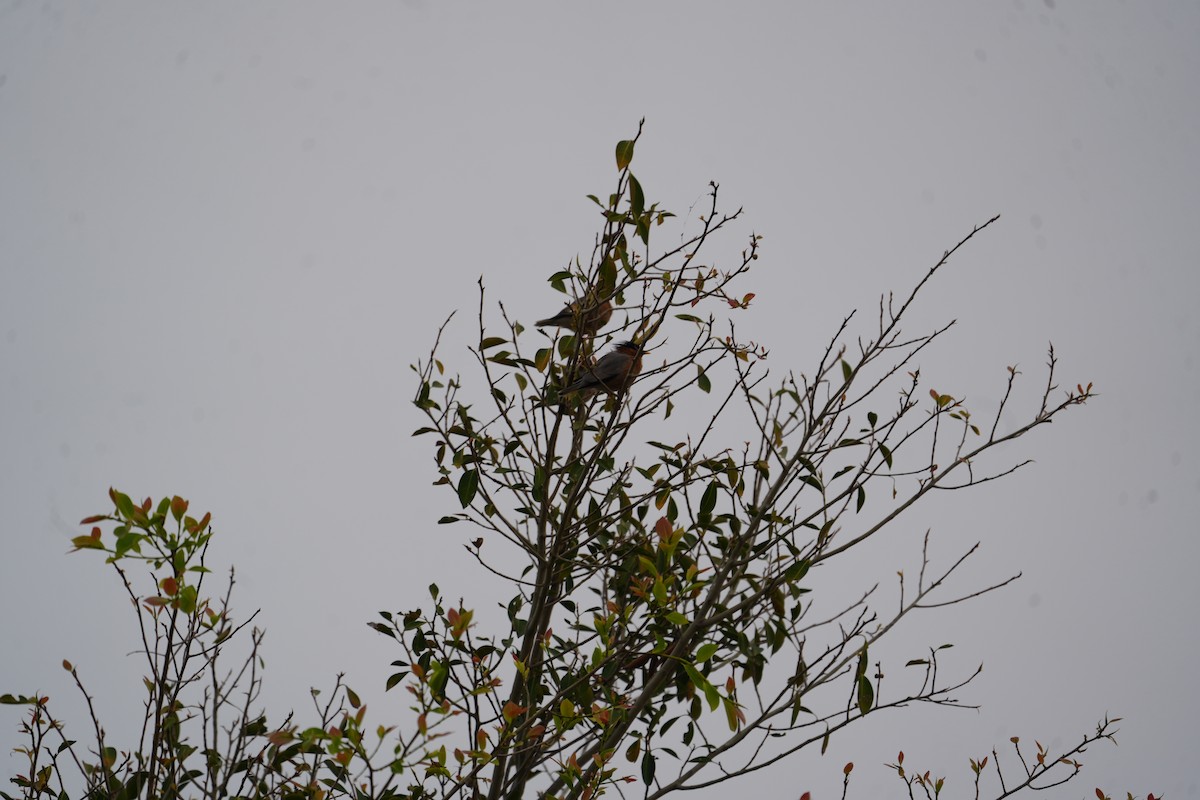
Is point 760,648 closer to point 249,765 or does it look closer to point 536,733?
point 536,733

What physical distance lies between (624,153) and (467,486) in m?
0.91

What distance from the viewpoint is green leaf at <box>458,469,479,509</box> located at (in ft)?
7.27

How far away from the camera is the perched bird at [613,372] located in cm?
224

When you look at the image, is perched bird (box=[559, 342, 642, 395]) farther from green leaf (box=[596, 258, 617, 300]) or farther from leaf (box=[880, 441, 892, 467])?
leaf (box=[880, 441, 892, 467])

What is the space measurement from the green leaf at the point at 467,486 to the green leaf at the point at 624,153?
0.85 m

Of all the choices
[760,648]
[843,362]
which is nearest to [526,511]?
[760,648]

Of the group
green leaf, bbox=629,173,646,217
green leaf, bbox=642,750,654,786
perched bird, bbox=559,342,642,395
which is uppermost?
green leaf, bbox=629,173,646,217

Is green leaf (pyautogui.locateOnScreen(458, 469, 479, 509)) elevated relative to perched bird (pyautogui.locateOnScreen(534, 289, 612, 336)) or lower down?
lower down

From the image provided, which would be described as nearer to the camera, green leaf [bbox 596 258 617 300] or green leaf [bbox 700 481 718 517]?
green leaf [bbox 596 258 617 300]

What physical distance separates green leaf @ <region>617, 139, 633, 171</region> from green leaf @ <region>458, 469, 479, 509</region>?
85cm

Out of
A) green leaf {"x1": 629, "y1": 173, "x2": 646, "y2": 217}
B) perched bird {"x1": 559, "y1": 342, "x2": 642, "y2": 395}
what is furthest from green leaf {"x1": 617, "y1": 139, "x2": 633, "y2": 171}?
perched bird {"x1": 559, "y1": 342, "x2": 642, "y2": 395}

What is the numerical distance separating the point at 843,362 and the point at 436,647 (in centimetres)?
129

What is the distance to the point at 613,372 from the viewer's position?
241cm

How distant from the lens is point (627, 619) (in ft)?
6.34
